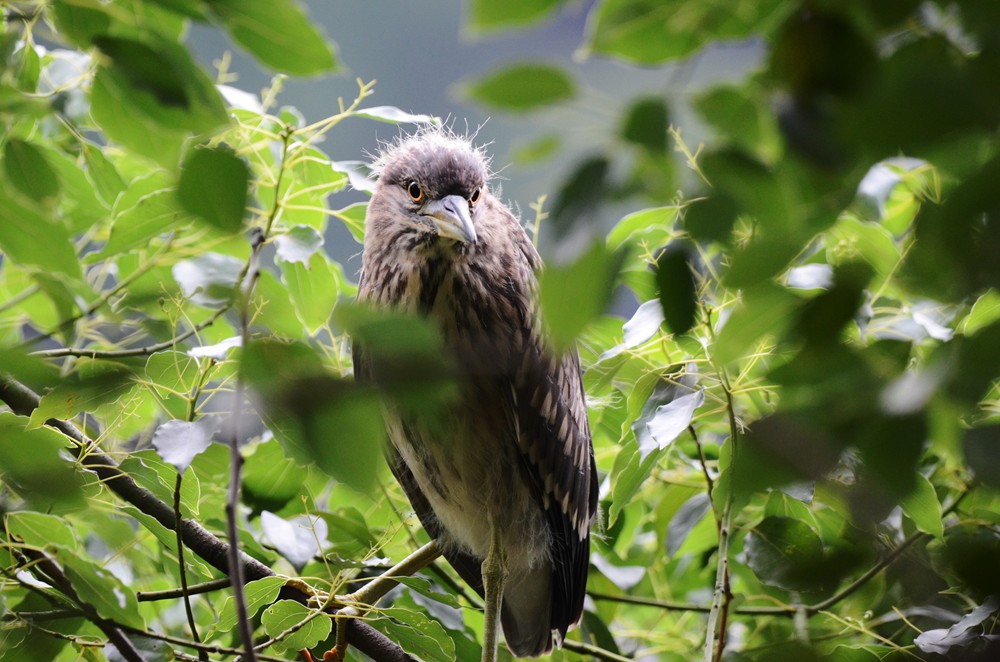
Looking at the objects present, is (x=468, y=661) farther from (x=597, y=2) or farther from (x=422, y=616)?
(x=597, y=2)

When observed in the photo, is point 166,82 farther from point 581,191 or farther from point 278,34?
point 581,191

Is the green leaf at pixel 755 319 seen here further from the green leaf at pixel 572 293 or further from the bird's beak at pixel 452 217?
the bird's beak at pixel 452 217

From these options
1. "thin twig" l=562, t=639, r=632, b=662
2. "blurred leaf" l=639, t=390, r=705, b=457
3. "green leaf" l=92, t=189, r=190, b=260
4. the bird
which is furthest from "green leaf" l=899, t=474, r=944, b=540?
"green leaf" l=92, t=189, r=190, b=260

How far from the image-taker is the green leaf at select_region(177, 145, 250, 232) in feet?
2.11

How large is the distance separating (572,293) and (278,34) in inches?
14.0

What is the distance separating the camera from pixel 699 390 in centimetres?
153

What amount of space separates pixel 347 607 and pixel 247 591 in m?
0.19

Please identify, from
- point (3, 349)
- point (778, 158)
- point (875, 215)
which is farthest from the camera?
point (875, 215)

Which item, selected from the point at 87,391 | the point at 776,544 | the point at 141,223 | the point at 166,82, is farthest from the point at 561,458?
the point at 166,82

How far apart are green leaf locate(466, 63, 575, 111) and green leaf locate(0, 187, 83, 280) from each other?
0.44m

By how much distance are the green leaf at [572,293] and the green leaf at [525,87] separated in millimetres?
103

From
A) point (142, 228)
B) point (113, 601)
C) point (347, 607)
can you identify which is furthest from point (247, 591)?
point (142, 228)

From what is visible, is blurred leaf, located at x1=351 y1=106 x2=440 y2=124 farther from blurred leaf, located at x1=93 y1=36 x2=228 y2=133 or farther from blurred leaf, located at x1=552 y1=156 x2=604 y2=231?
blurred leaf, located at x1=552 y1=156 x2=604 y2=231

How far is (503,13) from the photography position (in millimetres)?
597
